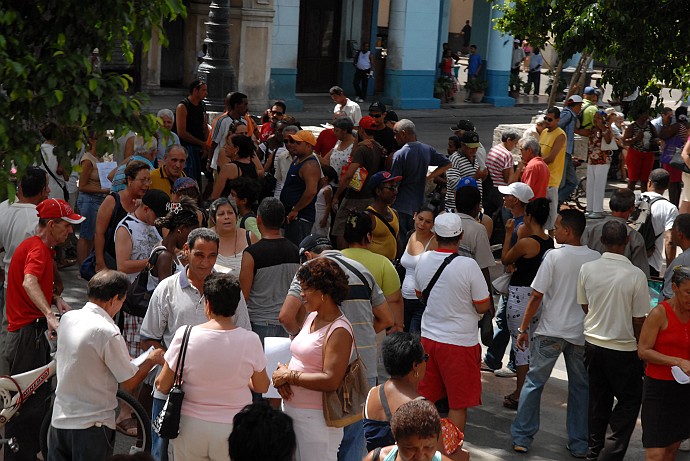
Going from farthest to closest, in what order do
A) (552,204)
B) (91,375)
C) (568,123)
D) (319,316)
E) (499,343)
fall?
(568,123) → (552,204) → (499,343) → (319,316) → (91,375)

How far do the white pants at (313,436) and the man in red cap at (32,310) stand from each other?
6.43 ft

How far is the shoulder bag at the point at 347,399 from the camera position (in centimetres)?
580

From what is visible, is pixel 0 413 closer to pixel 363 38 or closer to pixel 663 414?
pixel 663 414

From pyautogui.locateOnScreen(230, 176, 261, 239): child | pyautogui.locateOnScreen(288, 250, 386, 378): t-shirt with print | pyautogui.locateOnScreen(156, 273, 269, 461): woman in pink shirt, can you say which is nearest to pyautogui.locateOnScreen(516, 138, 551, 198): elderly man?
pyautogui.locateOnScreen(230, 176, 261, 239): child

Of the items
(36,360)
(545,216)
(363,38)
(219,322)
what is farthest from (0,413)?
(363,38)

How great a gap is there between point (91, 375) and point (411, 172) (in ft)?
20.2

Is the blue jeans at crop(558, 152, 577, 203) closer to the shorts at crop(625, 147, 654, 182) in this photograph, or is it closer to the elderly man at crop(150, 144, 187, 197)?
the shorts at crop(625, 147, 654, 182)

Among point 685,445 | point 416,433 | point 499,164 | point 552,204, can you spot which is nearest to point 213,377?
point 416,433

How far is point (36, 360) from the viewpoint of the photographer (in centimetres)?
711

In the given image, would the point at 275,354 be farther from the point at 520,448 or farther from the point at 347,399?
the point at 520,448

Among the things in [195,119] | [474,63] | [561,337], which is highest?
[474,63]

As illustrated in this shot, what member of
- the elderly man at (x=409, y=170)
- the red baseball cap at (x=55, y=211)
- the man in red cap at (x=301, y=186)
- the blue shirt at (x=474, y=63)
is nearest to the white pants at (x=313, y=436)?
the red baseball cap at (x=55, y=211)

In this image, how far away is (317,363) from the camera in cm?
587

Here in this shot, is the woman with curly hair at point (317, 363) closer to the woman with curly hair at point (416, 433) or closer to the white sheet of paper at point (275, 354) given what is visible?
the white sheet of paper at point (275, 354)
